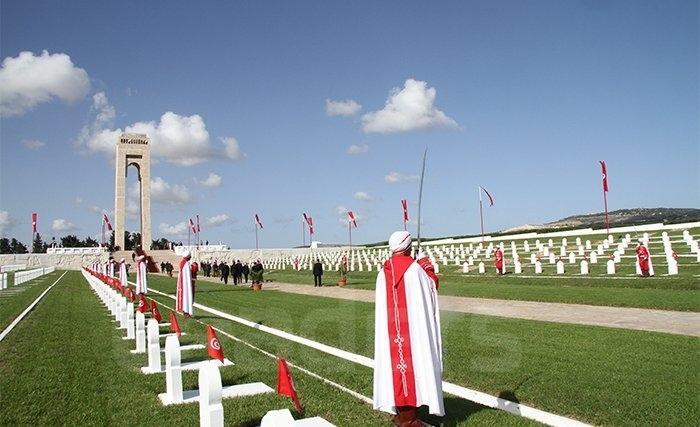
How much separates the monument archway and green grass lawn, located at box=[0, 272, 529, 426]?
66692 mm

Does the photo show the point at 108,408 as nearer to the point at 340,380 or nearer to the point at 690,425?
the point at 340,380

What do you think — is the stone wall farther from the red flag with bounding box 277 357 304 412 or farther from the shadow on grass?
the shadow on grass

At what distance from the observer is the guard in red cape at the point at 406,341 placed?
4.95 meters

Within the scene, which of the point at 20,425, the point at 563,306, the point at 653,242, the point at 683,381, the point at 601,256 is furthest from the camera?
the point at 653,242

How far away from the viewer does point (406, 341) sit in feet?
16.5

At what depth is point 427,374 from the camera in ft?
16.2

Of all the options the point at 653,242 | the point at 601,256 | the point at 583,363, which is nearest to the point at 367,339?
the point at 583,363

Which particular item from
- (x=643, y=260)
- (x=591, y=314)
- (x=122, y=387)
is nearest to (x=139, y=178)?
(x=643, y=260)

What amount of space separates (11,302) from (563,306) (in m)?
19.0

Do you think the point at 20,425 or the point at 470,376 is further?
the point at 470,376

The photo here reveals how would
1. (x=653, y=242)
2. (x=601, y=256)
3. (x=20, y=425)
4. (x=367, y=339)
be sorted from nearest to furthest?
(x=20, y=425) → (x=367, y=339) → (x=601, y=256) → (x=653, y=242)

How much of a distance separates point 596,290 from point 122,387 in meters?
15.4

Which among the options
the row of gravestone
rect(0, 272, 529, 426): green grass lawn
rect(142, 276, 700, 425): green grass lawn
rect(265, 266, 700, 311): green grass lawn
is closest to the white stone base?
the row of gravestone

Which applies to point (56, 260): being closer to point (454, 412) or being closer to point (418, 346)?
point (454, 412)
